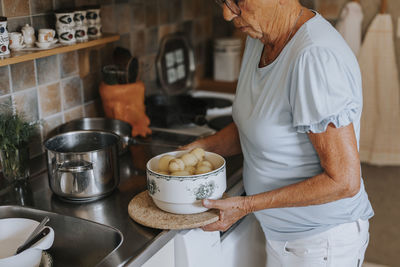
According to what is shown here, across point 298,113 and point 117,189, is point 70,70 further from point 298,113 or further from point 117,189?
point 298,113

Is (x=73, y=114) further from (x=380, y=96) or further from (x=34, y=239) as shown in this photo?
(x=380, y=96)

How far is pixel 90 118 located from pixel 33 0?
0.41m

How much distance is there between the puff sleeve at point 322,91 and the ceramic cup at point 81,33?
0.74 metres

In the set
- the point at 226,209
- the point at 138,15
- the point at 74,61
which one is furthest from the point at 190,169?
the point at 138,15

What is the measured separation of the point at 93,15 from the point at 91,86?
11.1 inches

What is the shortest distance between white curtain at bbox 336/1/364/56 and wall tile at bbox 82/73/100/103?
115cm

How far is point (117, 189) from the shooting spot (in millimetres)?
1351

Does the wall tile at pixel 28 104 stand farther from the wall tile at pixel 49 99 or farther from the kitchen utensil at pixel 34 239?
the kitchen utensil at pixel 34 239

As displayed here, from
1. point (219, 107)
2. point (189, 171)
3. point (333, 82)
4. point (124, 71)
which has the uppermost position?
point (333, 82)

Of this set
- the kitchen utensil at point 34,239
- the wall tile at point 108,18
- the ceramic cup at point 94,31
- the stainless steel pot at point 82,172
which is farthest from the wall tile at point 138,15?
the kitchen utensil at point 34,239

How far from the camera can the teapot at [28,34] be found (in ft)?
4.44

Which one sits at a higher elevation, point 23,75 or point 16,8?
point 16,8

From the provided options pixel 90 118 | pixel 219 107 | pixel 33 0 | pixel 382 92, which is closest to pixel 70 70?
pixel 90 118

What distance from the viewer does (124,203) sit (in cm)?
Answer: 127
